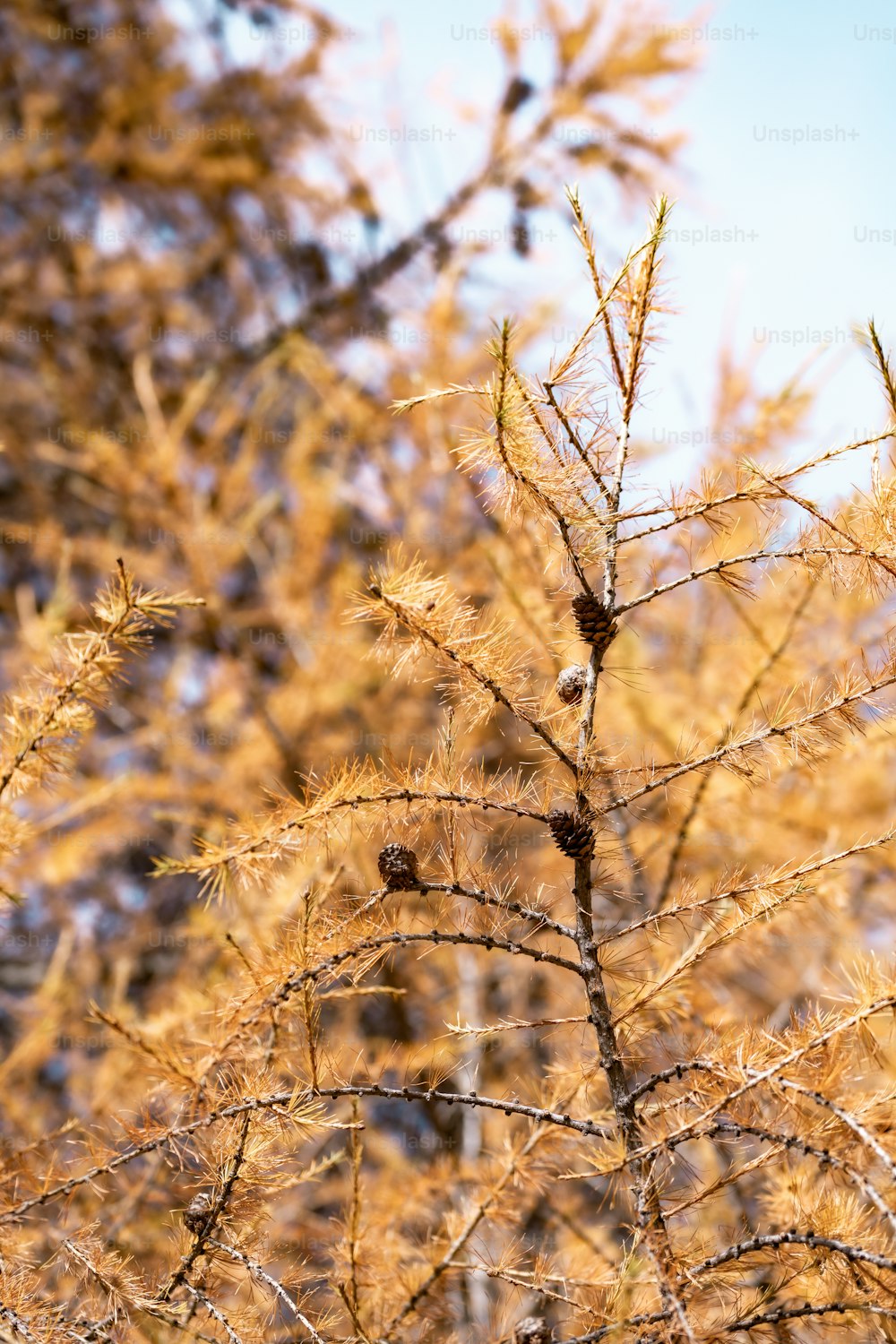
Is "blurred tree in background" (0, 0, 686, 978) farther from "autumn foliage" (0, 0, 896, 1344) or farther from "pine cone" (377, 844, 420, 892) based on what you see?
"pine cone" (377, 844, 420, 892)

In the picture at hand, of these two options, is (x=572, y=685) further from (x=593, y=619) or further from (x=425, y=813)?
(x=425, y=813)

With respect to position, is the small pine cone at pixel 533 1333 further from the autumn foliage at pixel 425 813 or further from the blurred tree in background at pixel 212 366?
the blurred tree in background at pixel 212 366

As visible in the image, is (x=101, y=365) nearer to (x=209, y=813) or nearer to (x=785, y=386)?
(x=209, y=813)

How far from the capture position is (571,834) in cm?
96

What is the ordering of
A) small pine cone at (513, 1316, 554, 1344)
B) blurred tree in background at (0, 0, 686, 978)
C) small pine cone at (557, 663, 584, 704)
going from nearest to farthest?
small pine cone at (513, 1316, 554, 1344) < small pine cone at (557, 663, 584, 704) < blurred tree in background at (0, 0, 686, 978)

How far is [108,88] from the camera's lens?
16.7 ft

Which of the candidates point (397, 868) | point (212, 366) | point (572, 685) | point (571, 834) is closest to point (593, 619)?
point (572, 685)

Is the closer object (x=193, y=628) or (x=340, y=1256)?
(x=340, y=1256)

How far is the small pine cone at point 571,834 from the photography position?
0.96m

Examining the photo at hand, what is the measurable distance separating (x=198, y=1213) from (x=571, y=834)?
58cm

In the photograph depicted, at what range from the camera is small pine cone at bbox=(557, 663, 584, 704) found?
104cm

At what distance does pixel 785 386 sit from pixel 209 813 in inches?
113

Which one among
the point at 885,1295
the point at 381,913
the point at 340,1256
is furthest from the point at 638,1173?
the point at 340,1256

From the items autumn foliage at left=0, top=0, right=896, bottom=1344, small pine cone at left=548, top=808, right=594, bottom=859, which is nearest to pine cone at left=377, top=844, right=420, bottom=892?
autumn foliage at left=0, top=0, right=896, bottom=1344
